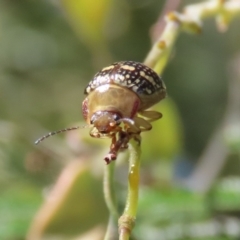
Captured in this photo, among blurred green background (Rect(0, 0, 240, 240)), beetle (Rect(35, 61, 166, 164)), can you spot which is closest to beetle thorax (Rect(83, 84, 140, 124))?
beetle (Rect(35, 61, 166, 164))

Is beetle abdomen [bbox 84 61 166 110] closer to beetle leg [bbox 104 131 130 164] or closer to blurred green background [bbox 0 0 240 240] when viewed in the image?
beetle leg [bbox 104 131 130 164]

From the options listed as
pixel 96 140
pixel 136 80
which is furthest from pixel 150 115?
pixel 96 140

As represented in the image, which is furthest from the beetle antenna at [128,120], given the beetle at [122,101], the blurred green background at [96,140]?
the blurred green background at [96,140]

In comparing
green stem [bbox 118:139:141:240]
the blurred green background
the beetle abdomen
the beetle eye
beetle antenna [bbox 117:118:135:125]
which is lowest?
green stem [bbox 118:139:141:240]

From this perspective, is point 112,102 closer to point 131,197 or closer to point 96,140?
point 131,197

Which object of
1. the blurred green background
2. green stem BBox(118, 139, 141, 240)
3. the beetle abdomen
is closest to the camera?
green stem BBox(118, 139, 141, 240)

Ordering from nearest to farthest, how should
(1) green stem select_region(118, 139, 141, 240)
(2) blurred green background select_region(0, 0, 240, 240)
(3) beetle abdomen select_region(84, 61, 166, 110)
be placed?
1. (1) green stem select_region(118, 139, 141, 240)
2. (3) beetle abdomen select_region(84, 61, 166, 110)
3. (2) blurred green background select_region(0, 0, 240, 240)

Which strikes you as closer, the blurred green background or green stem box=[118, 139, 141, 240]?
green stem box=[118, 139, 141, 240]

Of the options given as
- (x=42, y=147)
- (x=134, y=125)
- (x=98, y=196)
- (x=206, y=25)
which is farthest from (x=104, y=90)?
(x=206, y=25)

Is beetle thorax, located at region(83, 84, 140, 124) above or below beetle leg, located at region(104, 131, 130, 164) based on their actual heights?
above
